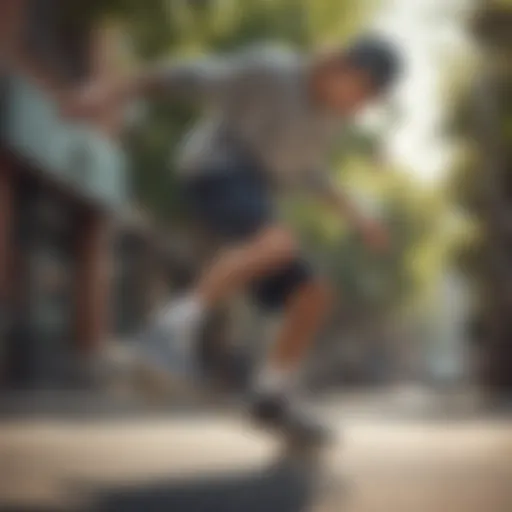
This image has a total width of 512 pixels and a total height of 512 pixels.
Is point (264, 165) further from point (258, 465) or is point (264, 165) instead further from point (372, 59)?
point (258, 465)

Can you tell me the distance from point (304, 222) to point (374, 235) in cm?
10

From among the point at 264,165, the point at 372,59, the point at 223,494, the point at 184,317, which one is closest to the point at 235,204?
→ the point at 264,165

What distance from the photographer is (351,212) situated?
1.35 meters

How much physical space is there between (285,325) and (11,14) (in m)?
0.58

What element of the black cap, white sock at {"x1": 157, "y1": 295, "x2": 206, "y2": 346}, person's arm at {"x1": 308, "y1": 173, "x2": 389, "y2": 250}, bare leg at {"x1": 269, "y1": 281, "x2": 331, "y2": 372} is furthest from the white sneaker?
the black cap

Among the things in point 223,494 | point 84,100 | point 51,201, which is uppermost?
point 84,100

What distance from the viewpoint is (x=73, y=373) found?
4.42 ft

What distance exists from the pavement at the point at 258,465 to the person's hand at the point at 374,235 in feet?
0.69

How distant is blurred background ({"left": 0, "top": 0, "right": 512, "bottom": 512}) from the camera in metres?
1.33

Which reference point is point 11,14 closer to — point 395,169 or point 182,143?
point 182,143

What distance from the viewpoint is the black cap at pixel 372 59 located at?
4.45ft

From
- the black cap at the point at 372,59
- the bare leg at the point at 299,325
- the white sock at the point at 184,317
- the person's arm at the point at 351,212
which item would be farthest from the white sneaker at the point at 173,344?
the black cap at the point at 372,59

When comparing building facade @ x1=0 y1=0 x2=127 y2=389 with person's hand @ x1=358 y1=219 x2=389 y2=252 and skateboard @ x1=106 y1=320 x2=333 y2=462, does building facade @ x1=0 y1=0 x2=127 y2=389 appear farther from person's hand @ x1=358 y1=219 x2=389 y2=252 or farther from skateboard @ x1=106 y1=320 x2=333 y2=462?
person's hand @ x1=358 y1=219 x2=389 y2=252

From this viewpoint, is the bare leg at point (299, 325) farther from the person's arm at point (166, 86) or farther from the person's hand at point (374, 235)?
the person's arm at point (166, 86)
